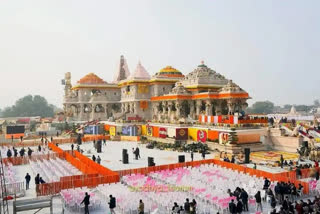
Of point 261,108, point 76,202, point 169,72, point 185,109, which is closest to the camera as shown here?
point 76,202

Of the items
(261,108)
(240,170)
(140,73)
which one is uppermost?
(140,73)

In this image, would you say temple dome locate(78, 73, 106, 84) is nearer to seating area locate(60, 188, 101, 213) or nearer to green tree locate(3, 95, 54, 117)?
seating area locate(60, 188, 101, 213)

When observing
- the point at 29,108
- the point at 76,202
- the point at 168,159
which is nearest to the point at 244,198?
the point at 76,202

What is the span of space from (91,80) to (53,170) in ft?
150

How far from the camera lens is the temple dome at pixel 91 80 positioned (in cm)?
6469

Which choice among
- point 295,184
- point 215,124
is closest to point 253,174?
point 295,184

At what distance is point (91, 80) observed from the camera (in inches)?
2557

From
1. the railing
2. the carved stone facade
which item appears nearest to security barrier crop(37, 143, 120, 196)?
the railing

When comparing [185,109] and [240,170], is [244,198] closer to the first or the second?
[240,170]

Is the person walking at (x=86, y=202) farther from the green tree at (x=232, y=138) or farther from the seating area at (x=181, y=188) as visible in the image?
the green tree at (x=232, y=138)

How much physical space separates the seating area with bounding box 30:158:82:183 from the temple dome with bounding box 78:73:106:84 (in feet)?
135

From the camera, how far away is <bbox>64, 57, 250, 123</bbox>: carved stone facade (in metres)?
40.4

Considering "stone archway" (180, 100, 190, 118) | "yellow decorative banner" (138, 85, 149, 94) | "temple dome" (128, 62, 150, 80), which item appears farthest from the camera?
"temple dome" (128, 62, 150, 80)

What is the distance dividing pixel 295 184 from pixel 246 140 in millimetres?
14752
